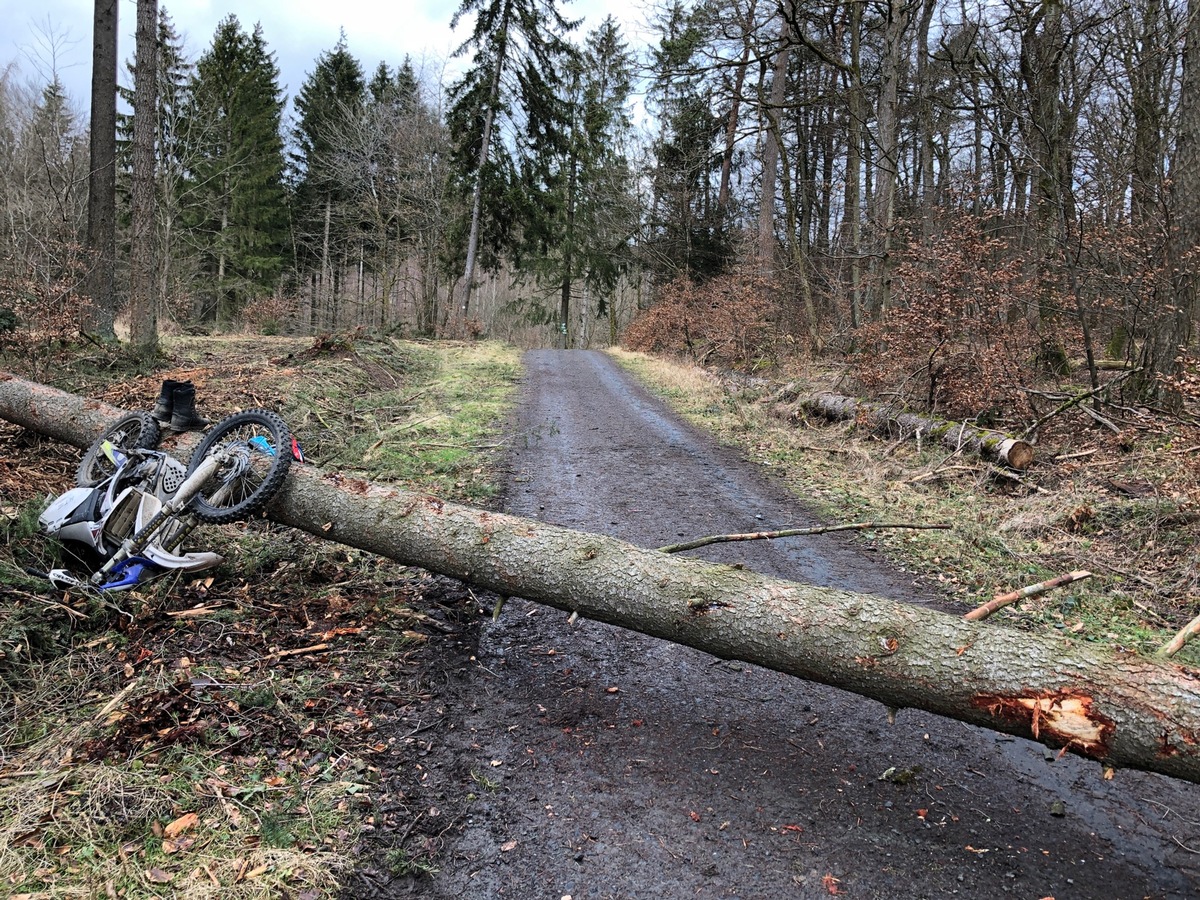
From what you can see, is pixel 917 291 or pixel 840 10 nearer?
pixel 917 291

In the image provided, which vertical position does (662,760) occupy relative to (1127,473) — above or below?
below

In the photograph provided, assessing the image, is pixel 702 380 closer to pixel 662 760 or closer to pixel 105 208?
pixel 105 208

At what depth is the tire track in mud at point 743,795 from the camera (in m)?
2.36

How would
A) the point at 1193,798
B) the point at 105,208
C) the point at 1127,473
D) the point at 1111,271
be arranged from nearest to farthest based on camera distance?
the point at 1193,798
the point at 1127,473
the point at 1111,271
the point at 105,208

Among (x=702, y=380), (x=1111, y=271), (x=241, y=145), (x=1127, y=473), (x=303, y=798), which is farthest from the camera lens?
(x=241, y=145)

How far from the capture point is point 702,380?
15.3m

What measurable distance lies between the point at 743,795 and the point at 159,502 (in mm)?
3617

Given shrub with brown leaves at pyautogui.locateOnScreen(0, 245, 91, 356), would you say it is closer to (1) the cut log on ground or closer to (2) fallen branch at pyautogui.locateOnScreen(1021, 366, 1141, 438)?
(1) the cut log on ground

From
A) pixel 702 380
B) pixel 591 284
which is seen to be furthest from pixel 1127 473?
pixel 591 284

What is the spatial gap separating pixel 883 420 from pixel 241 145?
28.2 meters

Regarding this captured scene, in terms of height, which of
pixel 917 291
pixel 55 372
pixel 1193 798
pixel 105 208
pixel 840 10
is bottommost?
pixel 1193 798

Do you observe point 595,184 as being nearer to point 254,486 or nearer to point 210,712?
point 254,486

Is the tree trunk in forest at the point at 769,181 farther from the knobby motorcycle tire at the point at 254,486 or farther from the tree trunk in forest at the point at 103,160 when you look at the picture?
the knobby motorcycle tire at the point at 254,486

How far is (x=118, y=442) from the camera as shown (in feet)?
16.1
